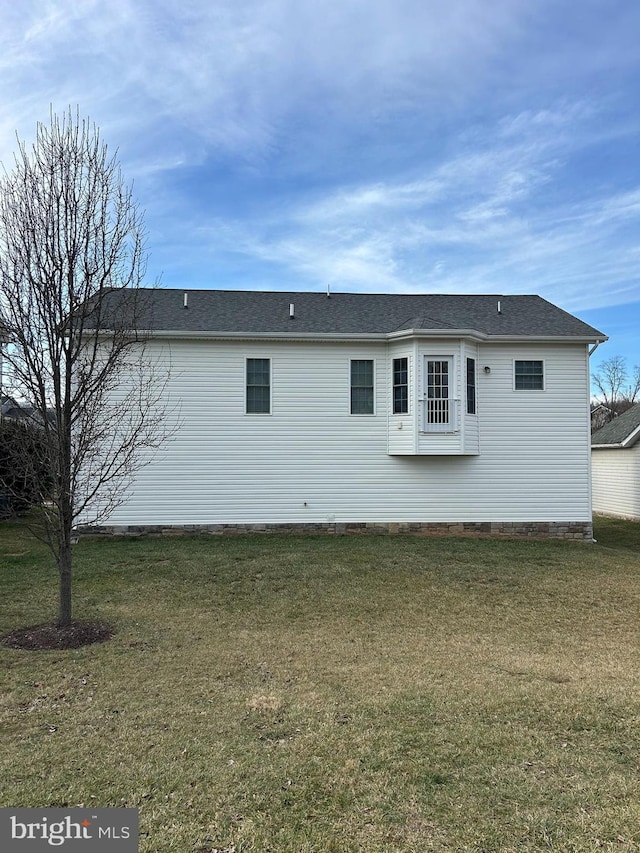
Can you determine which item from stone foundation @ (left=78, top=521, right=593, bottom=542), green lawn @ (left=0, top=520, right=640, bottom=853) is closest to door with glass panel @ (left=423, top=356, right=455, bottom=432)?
stone foundation @ (left=78, top=521, right=593, bottom=542)

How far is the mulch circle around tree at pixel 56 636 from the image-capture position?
5504 mm

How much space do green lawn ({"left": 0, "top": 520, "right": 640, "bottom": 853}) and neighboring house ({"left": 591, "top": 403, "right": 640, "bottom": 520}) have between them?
1238cm

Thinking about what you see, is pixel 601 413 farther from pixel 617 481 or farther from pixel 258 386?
pixel 258 386

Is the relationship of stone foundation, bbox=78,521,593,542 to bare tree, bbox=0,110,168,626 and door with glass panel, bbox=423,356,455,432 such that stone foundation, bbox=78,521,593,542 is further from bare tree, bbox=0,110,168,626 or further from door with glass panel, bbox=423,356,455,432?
bare tree, bbox=0,110,168,626

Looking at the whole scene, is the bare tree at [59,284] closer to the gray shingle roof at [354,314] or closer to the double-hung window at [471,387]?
the gray shingle roof at [354,314]

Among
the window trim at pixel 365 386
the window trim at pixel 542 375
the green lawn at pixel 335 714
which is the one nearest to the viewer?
the green lawn at pixel 335 714

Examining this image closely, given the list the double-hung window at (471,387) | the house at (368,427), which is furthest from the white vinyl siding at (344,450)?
the double-hung window at (471,387)

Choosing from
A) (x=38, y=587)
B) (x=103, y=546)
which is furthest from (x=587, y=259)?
(x=38, y=587)

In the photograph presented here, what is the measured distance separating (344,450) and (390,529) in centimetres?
216

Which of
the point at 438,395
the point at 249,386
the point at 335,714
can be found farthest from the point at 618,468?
the point at 335,714

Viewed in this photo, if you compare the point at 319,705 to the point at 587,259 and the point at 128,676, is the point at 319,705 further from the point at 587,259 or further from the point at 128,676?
the point at 587,259

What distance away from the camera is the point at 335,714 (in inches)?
156

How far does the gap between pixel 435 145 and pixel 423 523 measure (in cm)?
1125

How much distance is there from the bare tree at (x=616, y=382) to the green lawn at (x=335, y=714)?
162ft
